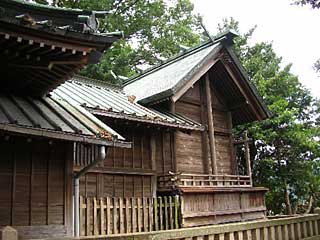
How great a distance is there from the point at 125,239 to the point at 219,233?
1473 mm

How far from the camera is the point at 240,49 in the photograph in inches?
945

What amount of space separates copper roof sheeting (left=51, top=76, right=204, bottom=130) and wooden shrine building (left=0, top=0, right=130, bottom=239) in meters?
2.56

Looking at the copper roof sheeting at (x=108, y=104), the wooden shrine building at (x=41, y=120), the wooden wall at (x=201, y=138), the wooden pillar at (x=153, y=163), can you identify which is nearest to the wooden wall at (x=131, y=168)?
the wooden pillar at (x=153, y=163)

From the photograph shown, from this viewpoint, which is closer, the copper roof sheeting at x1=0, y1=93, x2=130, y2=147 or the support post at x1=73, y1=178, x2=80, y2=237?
the copper roof sheeting at x1=0, y1=93, x2=130, y2=147

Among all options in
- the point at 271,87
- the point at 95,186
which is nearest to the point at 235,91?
the point at 271,87

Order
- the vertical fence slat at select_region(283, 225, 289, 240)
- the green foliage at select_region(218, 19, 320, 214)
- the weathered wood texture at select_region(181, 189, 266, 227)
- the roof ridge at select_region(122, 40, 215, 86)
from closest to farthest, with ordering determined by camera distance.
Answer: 1. the vertical fence slat at select_region(283, 225, 289, 240)
2. the weathered wood texture at select_region(181, 189, 266, 227)
3. the roof ridge at select_region(122, 40, 215, 86)
4. the green foliage at select_region(218, 19, 320, 214)

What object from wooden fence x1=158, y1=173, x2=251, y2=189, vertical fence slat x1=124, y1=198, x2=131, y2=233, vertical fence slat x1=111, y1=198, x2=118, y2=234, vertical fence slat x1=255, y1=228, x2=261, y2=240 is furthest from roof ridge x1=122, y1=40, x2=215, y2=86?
vertical fence slat x1=255, y1=228, x2=261, y2=240

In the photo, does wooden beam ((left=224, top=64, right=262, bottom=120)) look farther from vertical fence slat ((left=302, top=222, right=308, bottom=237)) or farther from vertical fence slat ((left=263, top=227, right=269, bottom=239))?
vertical fence slat ((left=263, top=227, right=269, bottom=239))

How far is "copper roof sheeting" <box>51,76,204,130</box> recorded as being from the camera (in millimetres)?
10461

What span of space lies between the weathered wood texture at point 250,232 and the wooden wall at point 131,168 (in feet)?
19.2

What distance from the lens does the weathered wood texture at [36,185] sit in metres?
6.46

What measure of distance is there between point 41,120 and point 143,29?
21645mm

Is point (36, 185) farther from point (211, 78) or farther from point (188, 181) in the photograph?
point (211, 78)

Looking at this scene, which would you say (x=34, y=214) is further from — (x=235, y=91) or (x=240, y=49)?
(x=240, y=49)
